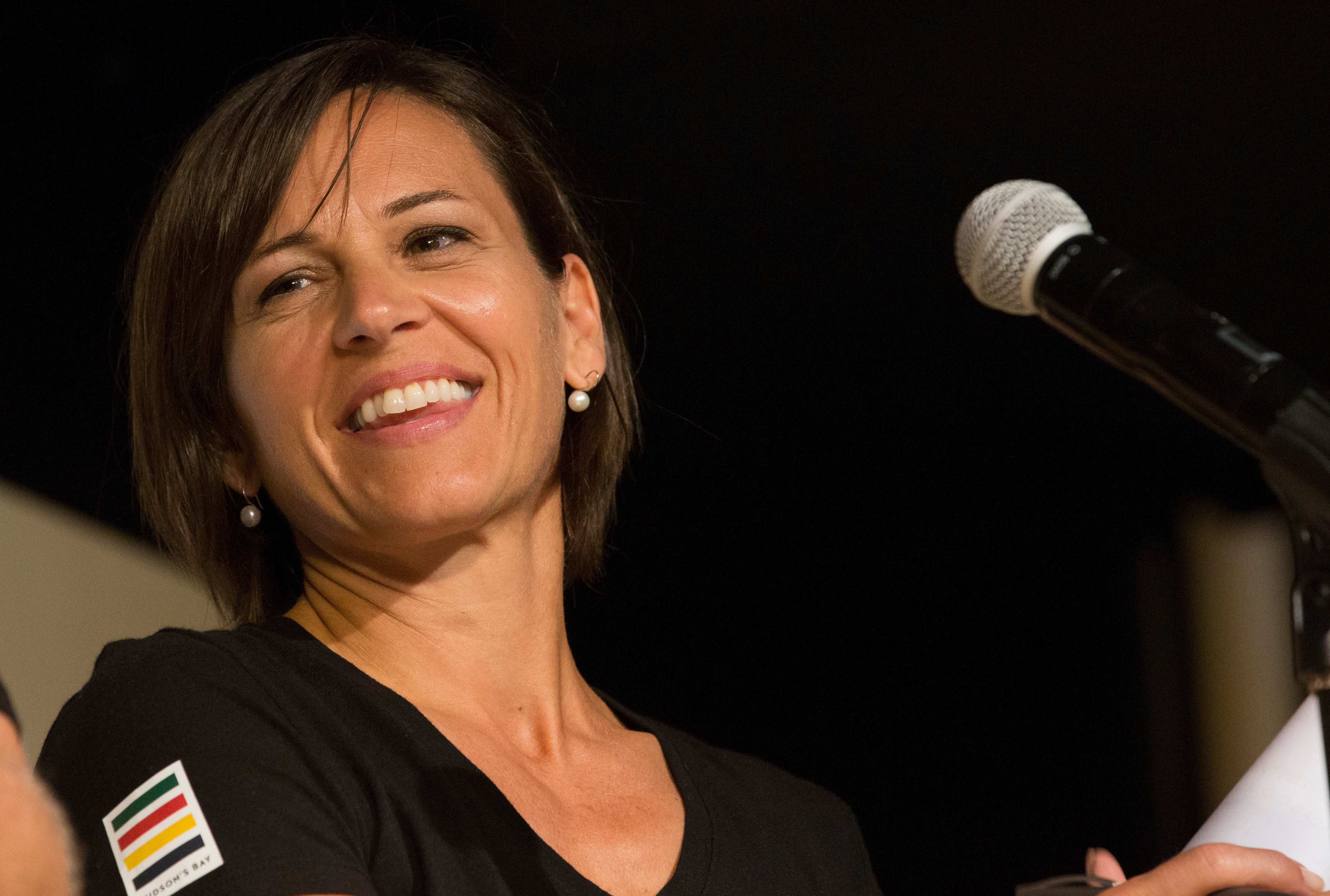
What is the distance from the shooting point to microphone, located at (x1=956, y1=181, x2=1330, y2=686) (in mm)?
786

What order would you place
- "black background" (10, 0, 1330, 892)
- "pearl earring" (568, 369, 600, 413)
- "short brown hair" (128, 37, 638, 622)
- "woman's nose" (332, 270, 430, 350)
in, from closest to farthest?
"woman's nose" (332, 270, 430, 350) → "short brown hair" (128, 37, 638, 622) → "pearl earring" (568, 369, 600, 413) → "black background" (10, 0, 1330, 892)

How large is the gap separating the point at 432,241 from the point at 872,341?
11.1 feet

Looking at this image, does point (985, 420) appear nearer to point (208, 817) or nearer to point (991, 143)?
point (991, 143)

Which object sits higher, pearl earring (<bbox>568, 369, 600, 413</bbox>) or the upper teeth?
the upper teeth

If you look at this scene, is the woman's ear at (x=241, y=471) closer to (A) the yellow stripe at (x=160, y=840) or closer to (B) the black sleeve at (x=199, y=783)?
(B) the black sleeve at (x=199, y=783)

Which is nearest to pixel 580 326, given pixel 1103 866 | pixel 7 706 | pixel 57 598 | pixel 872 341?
pixel 1103 866

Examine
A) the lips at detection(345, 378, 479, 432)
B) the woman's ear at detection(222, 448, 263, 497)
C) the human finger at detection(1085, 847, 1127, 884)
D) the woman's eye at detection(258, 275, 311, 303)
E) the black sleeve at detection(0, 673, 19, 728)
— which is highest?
the black sleeve at detection(0, 673, 19, 728)

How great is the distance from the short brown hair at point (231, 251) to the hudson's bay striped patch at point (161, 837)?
1.92 ft

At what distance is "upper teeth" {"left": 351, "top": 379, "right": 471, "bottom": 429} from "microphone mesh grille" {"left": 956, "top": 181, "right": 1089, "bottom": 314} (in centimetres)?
69

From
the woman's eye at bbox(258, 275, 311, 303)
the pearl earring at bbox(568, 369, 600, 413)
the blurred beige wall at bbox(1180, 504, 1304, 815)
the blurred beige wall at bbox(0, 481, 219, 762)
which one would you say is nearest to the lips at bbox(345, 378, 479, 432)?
the woman's eye at bbox(258, 275, 311, 303)

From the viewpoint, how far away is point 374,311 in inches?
58.1

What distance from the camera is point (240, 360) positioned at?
5.15 ft

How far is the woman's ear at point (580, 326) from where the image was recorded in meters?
1.83

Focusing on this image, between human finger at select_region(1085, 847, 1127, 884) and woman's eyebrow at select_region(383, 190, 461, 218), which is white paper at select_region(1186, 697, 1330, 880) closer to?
human finger at select_region(1085, 847, 1127, 884)
